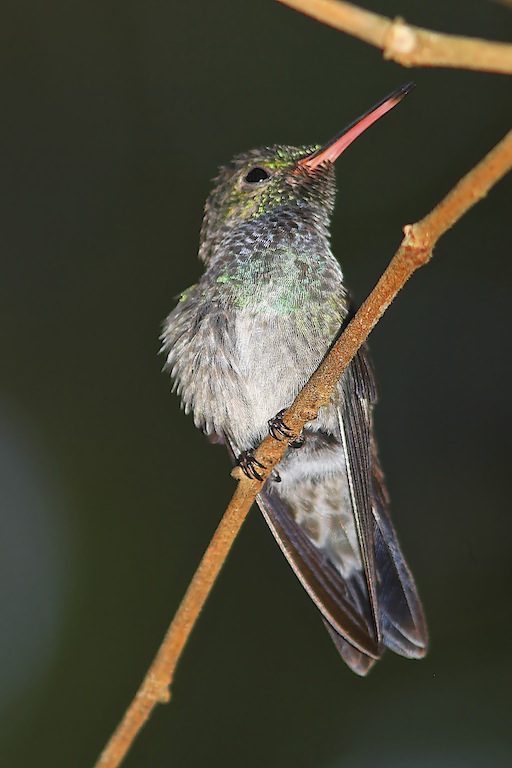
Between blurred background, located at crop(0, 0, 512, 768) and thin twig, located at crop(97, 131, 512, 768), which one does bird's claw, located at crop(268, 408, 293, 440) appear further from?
blurred background, located at crop(0, 0, 512, 768)

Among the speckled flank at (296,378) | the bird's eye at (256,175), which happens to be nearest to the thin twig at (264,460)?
the speckled flank at (296,378)

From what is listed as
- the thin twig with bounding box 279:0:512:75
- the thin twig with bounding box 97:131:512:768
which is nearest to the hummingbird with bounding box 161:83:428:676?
the thin twig with bounding box 97:131:512:768

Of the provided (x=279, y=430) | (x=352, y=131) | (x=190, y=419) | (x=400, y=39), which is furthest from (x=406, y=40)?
(x=190, y=419)

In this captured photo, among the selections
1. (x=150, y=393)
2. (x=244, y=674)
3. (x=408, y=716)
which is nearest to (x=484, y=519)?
(x=408, y=716)

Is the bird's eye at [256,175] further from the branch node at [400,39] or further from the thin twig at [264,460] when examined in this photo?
the branch node at [400,39]

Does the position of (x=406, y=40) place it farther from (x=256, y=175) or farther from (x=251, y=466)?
(x=256, y=175)
